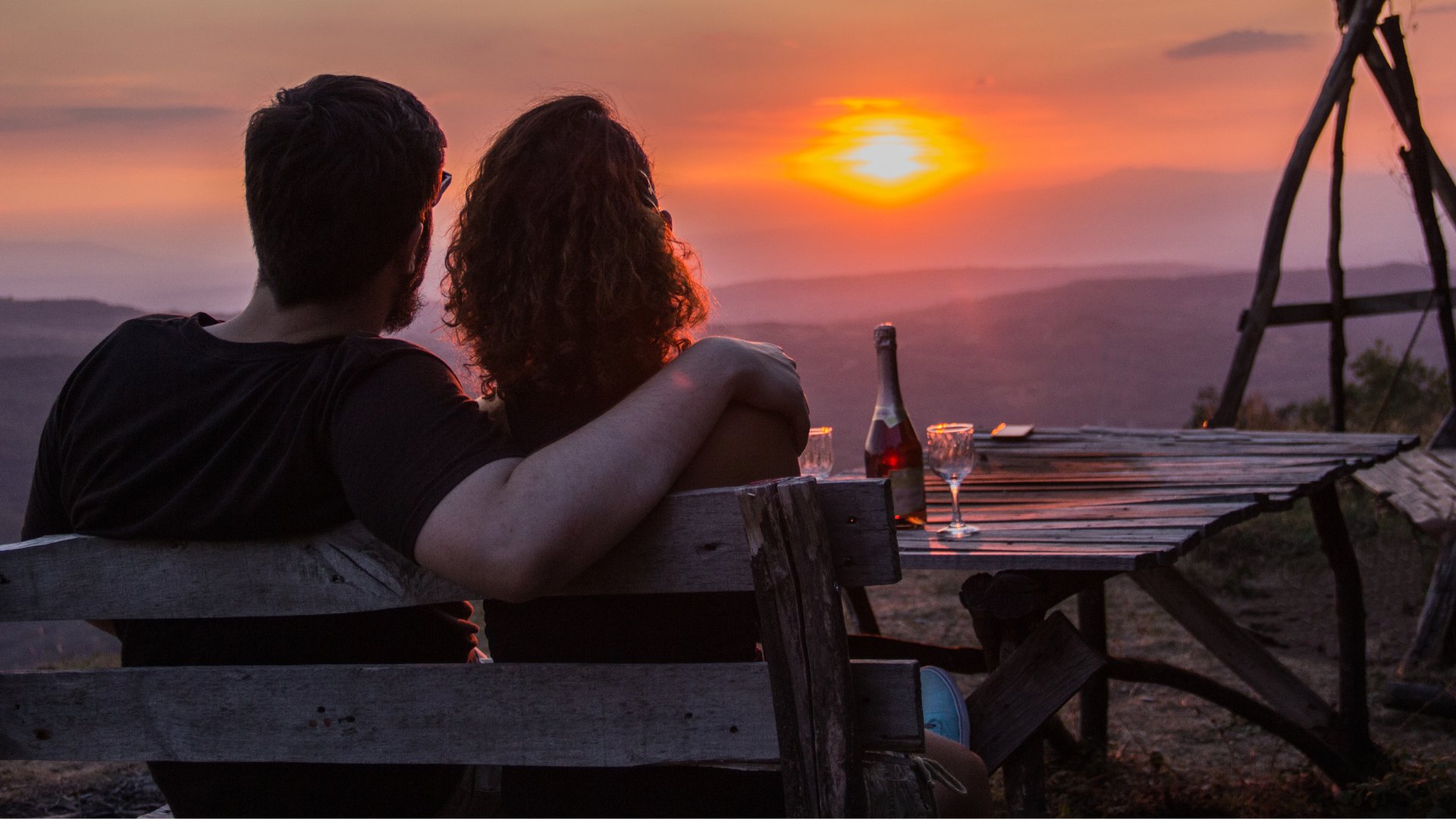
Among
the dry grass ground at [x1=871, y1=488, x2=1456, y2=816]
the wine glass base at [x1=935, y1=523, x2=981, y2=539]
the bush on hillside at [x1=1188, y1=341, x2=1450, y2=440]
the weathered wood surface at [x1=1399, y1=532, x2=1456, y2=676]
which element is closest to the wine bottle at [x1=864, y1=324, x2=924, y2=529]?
the wine glass base at [x1=935, y1=523, x2=981, y2=539]

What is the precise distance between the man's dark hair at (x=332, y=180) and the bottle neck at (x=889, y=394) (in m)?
1.26

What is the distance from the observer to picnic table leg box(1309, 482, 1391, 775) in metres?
3.41

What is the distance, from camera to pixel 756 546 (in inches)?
49.3

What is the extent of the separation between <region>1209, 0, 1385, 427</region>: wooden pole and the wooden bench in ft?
15.7

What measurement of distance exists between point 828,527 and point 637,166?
0.65 metres

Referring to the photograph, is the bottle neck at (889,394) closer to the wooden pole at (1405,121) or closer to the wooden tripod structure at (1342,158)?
the wooden tripod structure at (1342,158)

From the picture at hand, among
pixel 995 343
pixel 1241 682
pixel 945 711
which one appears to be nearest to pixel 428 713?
pixel 945 711

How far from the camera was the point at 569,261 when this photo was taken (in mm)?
1575

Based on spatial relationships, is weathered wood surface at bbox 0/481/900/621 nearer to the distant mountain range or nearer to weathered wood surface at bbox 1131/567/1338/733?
weathered wood surface at bbox 1131/567/1338/733

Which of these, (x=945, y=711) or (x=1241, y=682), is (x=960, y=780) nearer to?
→ (x=945, y=711)

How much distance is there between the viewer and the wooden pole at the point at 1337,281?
5831 mm

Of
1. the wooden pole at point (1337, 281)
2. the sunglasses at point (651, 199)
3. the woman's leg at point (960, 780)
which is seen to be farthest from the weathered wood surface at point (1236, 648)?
the wooden pole at point (1337, 281)

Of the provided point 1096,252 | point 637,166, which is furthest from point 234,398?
point 1096,252

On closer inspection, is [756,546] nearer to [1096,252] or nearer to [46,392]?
[46,392]
